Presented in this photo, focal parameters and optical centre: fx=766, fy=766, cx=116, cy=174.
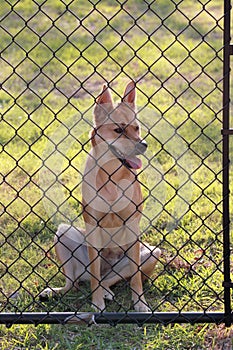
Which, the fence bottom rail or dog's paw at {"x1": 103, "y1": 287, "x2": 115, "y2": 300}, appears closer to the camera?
the fence bottom rail

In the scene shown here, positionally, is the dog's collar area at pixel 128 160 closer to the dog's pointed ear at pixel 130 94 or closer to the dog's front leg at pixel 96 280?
the dog's pointed ear at pixel 130 94

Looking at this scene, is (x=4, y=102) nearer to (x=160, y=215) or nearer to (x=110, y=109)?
(x=160, y=215)

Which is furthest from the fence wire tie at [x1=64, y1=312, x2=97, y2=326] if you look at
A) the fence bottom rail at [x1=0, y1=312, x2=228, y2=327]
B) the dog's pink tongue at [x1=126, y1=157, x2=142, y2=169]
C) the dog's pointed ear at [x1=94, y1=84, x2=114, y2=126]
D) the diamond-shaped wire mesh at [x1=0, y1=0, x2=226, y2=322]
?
the dog's pointed ear at [x1=94, y1=84, x2=114, y2=126]

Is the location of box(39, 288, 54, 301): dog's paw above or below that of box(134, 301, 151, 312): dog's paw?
above

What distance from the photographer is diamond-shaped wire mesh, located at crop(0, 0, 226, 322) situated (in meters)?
3.51

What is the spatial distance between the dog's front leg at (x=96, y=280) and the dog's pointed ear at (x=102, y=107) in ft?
2.19

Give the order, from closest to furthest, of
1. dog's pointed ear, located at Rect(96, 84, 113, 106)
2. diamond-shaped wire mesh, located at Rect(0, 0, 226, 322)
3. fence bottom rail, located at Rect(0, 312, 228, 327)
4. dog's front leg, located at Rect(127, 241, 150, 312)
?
fence bottom rail, located at Rect(0, 312, 228, 327) → diamond-shaped wire mesh, located at Rect(0, 0, 226, 322) → dog's pointed ear, located at Rect(96, 84, 113, 106) → dog's front leg, located at Rect(127, 241, 150, 312)

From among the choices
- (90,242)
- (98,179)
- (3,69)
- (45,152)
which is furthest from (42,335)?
(3,69)

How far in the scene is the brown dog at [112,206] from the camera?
3902mm

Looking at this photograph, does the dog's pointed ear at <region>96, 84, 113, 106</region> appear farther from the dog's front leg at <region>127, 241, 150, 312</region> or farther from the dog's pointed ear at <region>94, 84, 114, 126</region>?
the dog's front leg at <region>127, 241, 150, 312</region>

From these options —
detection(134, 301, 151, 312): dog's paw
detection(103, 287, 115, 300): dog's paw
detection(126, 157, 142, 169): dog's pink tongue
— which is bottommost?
detection(134, 301, 151, 312): dog's paw

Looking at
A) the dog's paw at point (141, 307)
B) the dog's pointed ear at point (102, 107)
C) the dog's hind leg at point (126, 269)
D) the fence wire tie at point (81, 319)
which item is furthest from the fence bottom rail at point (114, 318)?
the dog's pointed ear at point (102, 107)

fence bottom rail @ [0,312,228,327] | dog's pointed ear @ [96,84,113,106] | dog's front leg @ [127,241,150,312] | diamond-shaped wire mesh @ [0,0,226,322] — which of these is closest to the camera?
fence bottom rail @ [0,312,228,327]

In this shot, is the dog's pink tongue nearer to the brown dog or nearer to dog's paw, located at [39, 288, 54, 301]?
the brown dog
